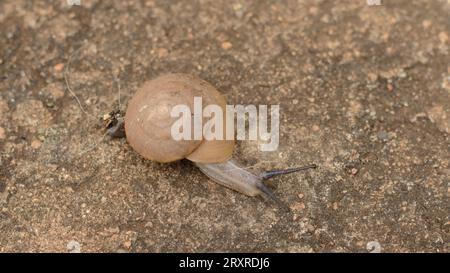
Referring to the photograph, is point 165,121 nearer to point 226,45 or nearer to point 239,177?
point 239,177

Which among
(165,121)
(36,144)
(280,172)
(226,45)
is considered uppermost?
(165,121)

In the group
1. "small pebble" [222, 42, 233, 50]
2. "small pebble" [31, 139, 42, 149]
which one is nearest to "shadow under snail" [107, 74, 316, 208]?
"small pebble" [31, 139, 42, 149]

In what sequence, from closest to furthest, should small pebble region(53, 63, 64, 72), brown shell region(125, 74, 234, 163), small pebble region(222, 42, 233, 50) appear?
brown shell region(125, 74, 234, 163) < small pebble region(53, 63, 64, 72) < small pebble region(222, 42, 233, 50)

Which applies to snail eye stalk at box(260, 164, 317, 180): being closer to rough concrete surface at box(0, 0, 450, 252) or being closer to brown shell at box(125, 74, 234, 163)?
rough concrete surface at box(0, 0, 450, 252)

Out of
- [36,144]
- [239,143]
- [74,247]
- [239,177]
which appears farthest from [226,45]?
[74,247]

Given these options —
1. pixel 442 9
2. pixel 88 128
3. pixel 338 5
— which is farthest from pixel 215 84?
pixel 442 9

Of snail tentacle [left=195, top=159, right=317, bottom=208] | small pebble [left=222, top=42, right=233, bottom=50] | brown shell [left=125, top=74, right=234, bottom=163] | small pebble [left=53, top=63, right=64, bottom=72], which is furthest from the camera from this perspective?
small pebble [left=222, top=42, right=233, bottom=50]
